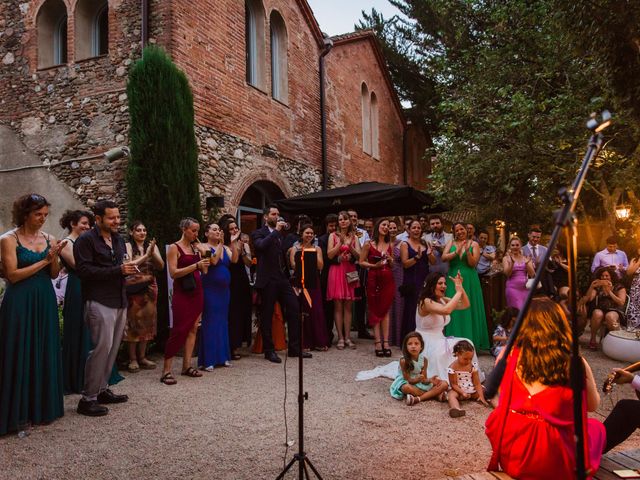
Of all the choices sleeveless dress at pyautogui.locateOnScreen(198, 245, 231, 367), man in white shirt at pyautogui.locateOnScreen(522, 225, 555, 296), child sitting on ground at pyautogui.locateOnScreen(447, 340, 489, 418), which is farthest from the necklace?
man in white shirt at pyautogui.locateOnScreen(522, 225, 555, 296)

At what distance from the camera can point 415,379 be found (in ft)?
16.8

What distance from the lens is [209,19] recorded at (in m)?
9.75

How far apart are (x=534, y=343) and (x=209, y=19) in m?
9.25

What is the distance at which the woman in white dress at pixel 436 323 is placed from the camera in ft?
17.3

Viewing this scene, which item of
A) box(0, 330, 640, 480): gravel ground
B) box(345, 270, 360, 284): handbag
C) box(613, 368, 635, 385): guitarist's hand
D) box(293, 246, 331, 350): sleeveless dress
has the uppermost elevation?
box(345, 270, 360, 284): handbag

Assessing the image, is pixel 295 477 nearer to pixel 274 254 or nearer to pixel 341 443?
pixel 341 443

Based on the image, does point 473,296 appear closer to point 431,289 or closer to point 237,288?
point 431,289

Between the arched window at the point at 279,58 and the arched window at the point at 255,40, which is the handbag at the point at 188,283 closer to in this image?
the arched window at the point at 255,40

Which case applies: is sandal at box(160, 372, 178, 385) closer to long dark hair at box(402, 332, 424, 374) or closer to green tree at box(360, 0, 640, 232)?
long dark hair at box(402, 332, 424, 374)

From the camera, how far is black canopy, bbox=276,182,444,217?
9.31 meters

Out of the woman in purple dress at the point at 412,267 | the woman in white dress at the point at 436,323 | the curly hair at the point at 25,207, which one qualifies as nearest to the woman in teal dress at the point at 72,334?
the curly hair at the point at 25,207

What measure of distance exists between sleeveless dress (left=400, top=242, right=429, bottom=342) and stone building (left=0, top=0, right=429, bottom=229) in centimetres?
398

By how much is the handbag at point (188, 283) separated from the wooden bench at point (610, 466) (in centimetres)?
412

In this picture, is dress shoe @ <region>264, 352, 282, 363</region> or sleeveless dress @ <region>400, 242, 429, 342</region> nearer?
dress shoe @ <region>264, 352, 282, 363</region>
